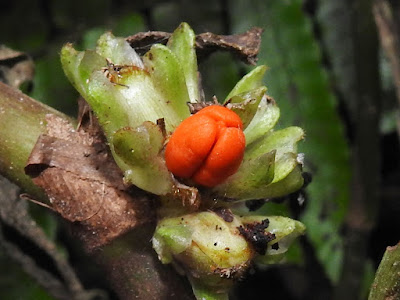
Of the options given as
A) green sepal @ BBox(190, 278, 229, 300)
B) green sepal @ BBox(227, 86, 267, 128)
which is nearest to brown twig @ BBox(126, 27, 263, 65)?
green sepal @ BBox(227, 86, 267, 128)

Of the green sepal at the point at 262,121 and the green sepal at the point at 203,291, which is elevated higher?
the green sepal at the point at 262,121

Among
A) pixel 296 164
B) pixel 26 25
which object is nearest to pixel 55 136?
pixel 296 164

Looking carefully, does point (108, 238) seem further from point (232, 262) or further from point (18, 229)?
point (18, 229)

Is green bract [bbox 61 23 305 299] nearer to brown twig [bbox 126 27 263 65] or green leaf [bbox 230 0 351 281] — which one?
brown twig [bbox 126 27 263 65]

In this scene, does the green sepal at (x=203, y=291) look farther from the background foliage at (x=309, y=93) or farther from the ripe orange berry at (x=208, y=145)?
the background foliage at (x=309, y=93)

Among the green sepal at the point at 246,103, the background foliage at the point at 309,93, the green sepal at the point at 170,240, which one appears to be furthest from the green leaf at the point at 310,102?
the green sepal at the point at 170,240

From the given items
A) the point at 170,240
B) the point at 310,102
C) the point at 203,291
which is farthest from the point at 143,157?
the point at 310,102
